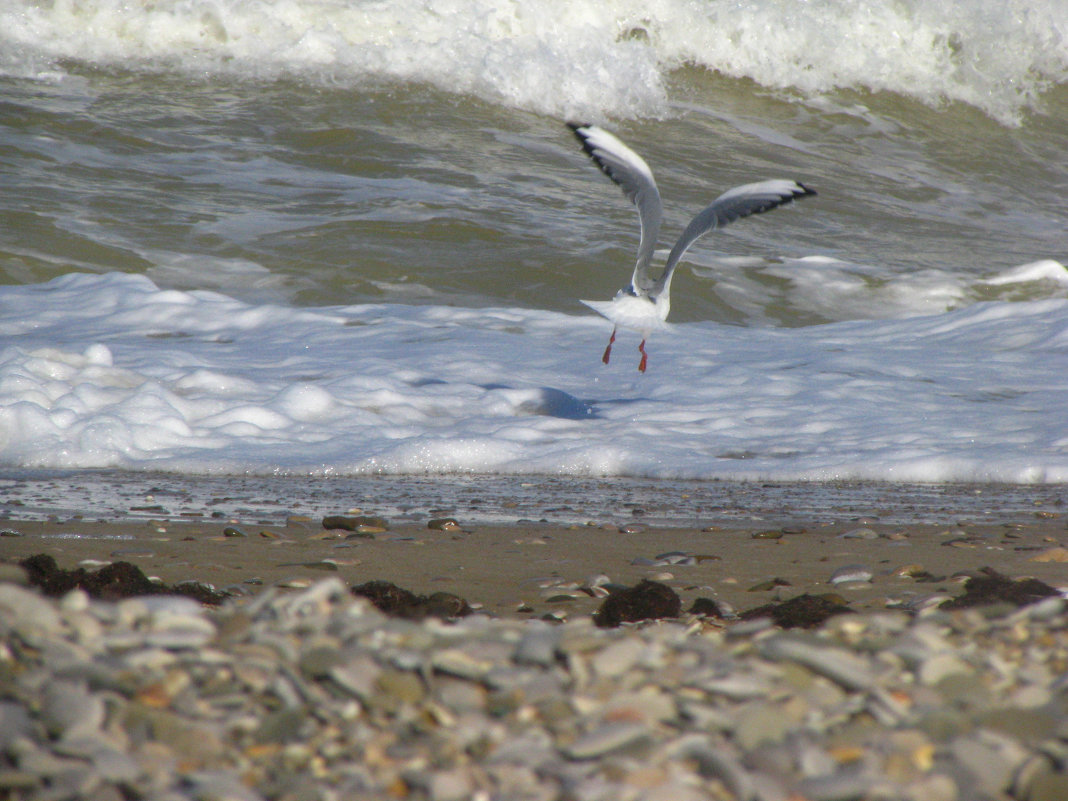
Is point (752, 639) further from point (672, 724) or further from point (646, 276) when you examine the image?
point (646, 276)

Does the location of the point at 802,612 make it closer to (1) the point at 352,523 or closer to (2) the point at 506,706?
(2) the point at 506,706

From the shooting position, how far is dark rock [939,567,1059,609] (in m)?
2.49

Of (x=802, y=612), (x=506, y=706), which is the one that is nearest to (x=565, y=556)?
(x=802, y=612)

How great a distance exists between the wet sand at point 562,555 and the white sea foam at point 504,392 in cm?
144

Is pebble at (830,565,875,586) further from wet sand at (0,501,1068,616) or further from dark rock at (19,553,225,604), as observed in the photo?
dark rock at (19,553,225,604)

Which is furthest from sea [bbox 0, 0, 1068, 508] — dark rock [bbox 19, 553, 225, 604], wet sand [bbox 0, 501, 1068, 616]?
dark rock [bbox 19, 553, 225, 604]

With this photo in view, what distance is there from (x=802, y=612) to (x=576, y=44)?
639 inches

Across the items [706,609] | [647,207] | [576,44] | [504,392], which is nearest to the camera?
[706,609]

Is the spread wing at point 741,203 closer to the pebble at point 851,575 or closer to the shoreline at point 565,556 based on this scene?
the shoreline at point 565,556

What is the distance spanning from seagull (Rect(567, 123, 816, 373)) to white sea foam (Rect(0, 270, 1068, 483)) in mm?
564

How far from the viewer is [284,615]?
1670mm

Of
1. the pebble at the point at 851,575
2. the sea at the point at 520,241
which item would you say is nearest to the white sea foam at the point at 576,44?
the sea at the point at 520,241

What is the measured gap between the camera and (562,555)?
11.1 feet

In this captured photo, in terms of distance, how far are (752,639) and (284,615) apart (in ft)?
Answer: 2.56
